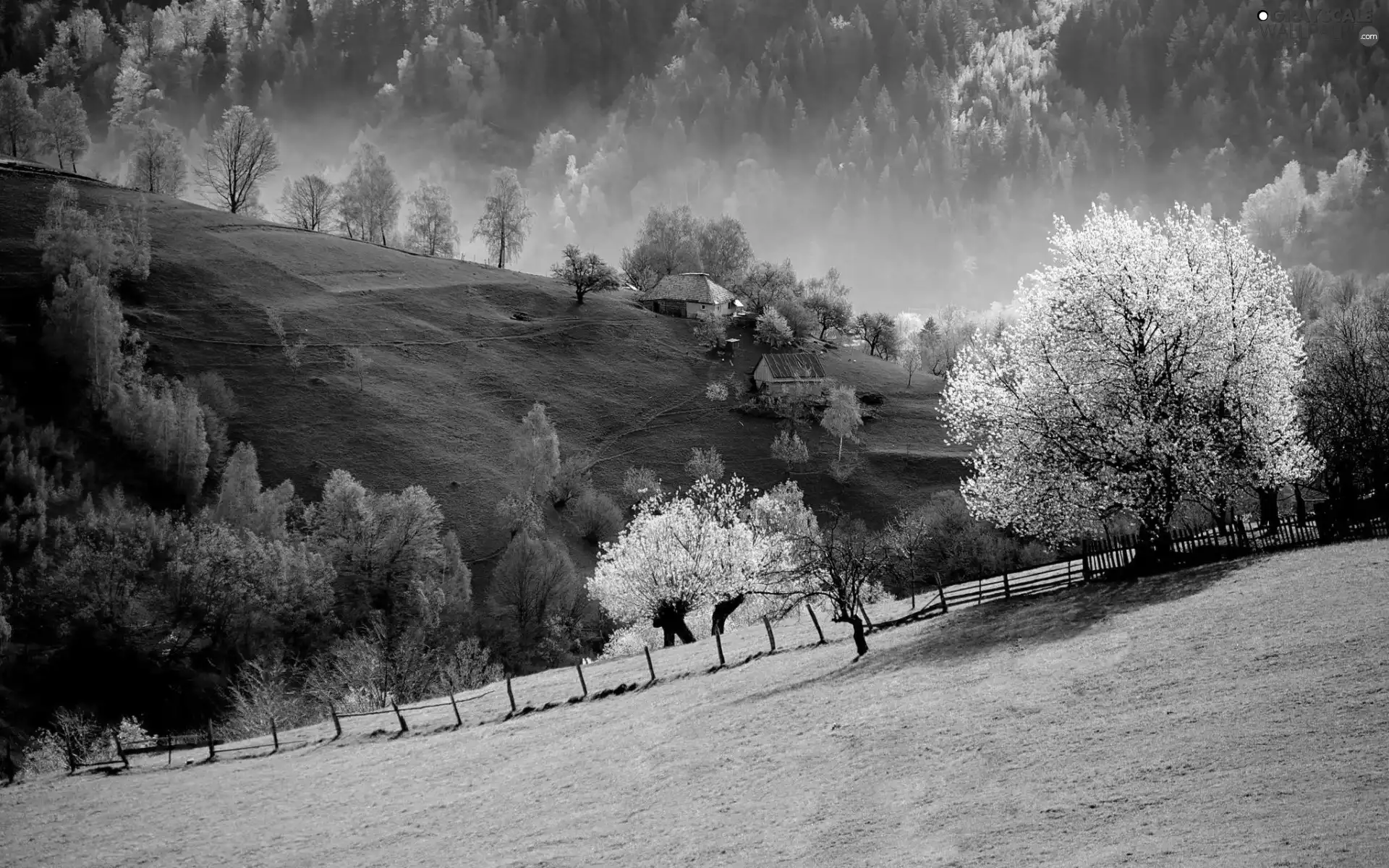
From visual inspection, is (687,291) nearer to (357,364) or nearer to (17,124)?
(357,364)

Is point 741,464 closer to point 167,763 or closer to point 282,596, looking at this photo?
point 282,596

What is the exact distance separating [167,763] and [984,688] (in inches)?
1601

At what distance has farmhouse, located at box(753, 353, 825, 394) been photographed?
150 metres

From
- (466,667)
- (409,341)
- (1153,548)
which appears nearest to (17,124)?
(409,341)

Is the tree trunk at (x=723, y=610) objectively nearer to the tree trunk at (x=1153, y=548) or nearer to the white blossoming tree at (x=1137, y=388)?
the white blossoming tree at (x=1137, y=388)

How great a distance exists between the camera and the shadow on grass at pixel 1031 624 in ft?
111

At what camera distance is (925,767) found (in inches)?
942

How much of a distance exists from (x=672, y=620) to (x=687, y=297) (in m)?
120

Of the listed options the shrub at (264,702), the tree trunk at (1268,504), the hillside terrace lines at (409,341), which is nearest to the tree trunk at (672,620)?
the shrub at (264,702)

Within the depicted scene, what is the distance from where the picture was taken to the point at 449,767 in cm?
3572

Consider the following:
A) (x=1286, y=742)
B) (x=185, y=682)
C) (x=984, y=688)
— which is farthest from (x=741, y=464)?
(x=1286, y=742)

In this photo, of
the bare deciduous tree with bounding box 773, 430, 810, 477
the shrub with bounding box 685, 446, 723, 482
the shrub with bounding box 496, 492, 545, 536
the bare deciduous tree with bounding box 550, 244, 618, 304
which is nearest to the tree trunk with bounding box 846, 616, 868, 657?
the shrub with bounding box 496, 492, 545, 536

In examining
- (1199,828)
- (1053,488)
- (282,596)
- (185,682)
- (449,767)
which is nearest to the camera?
(1199,828)

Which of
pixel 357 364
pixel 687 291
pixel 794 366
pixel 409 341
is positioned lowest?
pixel 794 366
